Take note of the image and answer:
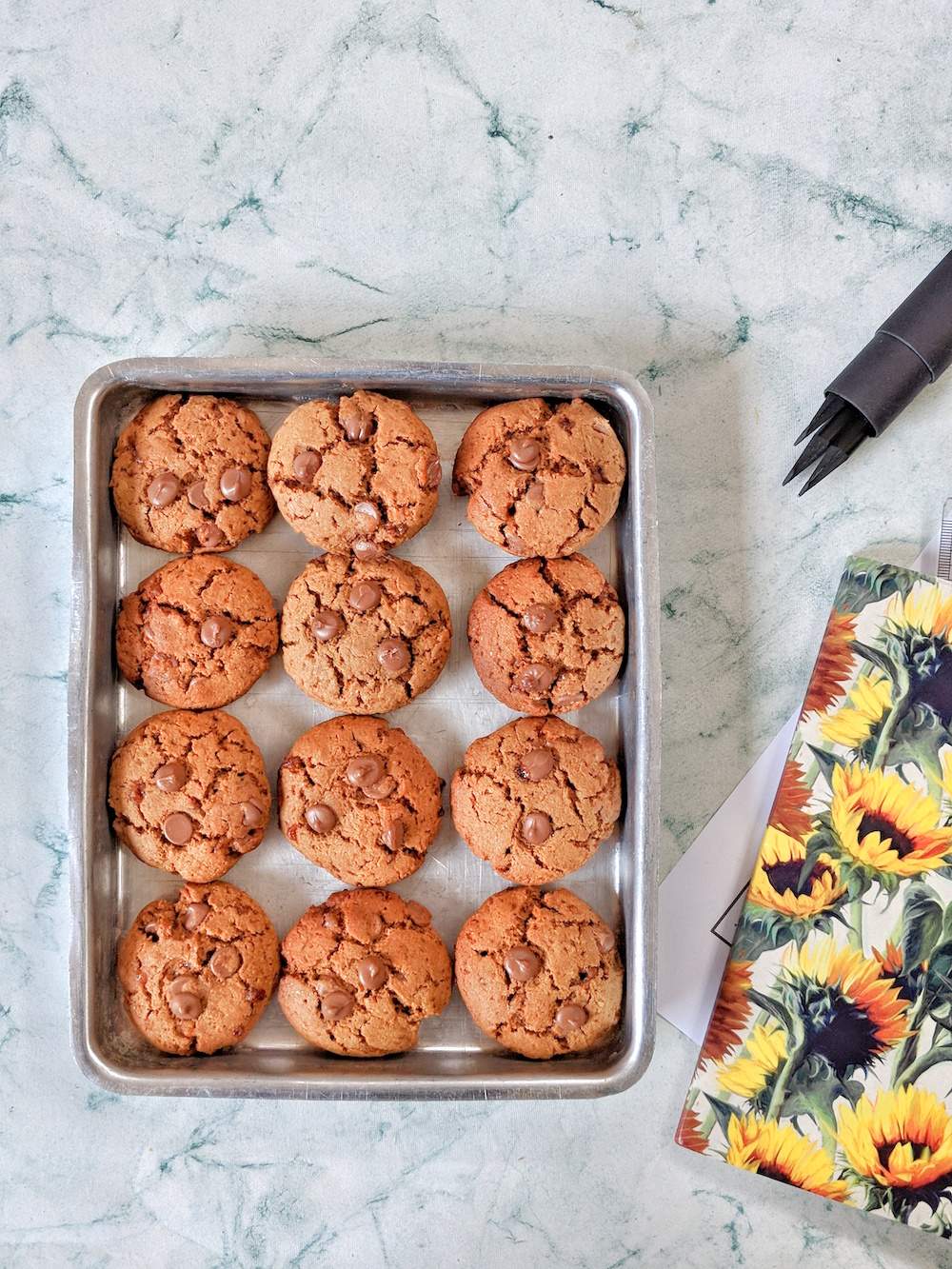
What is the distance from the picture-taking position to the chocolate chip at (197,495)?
1568mm

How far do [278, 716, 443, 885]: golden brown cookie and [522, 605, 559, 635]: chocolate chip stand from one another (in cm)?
31

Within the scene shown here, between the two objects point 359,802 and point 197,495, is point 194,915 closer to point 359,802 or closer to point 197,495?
point 359,802

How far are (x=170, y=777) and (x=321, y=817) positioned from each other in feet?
0.87

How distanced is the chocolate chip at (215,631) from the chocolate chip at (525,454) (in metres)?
0.57

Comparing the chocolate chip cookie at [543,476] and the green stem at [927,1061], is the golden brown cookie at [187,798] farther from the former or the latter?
the green stem at [927,1061]

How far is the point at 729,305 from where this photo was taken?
1.80 metres

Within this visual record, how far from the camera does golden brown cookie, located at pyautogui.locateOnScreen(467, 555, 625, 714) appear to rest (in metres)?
1.57

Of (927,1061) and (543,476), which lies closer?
(543,476)

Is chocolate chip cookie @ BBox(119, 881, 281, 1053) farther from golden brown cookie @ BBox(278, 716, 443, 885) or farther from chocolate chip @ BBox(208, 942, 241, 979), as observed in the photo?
golden brown cookie @ BBox(278, 716, 443, 885)

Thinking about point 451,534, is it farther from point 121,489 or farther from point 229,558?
point 121,489

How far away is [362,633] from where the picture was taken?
1567 millimetres

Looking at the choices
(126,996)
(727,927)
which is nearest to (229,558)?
(126,996)

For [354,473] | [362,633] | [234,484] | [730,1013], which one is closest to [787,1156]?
[730,1013]

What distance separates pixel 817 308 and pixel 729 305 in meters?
0.18
